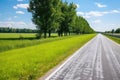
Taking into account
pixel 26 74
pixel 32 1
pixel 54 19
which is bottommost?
pixel 26 74

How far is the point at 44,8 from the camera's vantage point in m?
56.5

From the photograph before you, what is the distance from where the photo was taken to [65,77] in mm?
10242

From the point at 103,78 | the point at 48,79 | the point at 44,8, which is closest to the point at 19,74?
the point at 48,79

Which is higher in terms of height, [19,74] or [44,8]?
[44,8]

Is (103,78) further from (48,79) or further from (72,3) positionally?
(72,3)

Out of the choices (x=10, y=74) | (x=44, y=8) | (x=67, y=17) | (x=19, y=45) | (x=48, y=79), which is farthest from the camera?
(x=67, y=17)

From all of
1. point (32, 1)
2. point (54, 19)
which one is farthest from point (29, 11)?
point (54, 19)

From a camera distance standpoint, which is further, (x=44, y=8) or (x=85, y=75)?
(x=44, y=8)

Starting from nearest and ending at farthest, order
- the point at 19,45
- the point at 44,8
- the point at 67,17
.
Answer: the point at 19,45, the point at 44,8, the point at 67,17

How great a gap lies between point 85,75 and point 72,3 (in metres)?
82.4

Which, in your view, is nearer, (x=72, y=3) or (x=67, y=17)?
(x=67, y=17)

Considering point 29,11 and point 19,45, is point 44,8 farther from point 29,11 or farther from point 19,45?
point 19,45

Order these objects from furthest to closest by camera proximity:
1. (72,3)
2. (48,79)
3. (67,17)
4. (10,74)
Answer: (72,3), (67,17), (10,74), (48,79)

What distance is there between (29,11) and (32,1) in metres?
2.72
